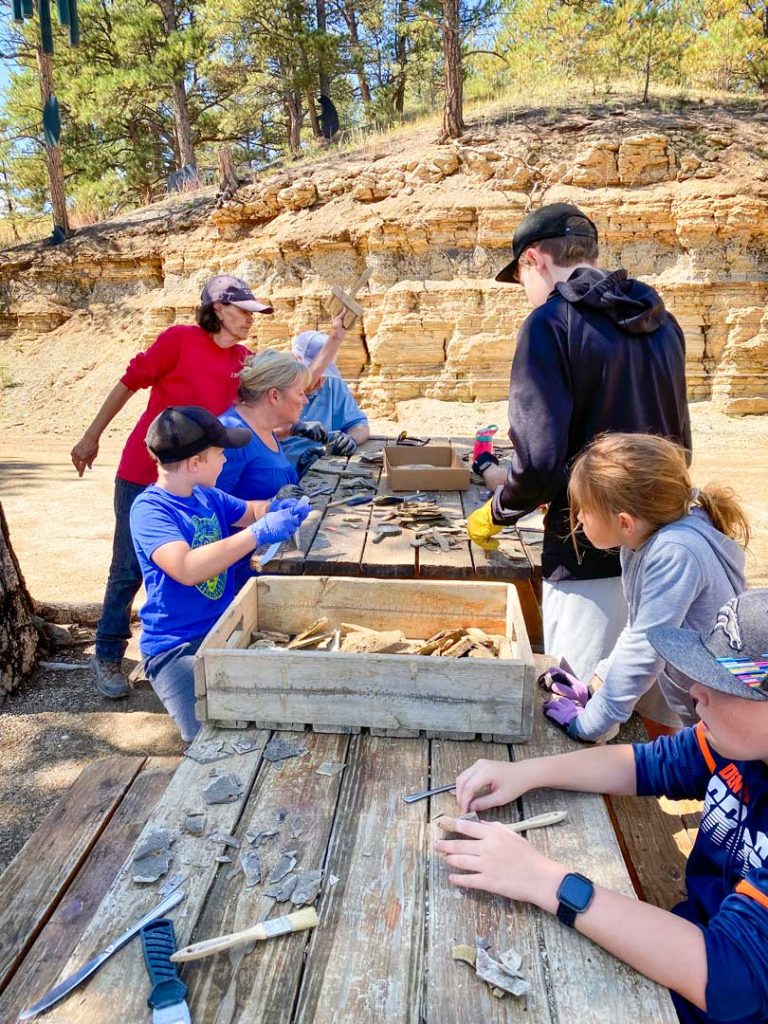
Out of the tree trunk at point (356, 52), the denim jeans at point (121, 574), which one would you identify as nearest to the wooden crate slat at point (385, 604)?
the denim jeans at point (121, 574)

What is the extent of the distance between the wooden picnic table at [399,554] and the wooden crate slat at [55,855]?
42.2 inches

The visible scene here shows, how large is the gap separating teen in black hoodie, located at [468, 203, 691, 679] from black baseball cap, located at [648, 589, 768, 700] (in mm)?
1200

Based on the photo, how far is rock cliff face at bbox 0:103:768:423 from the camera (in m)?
13.5

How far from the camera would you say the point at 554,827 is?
1.50m

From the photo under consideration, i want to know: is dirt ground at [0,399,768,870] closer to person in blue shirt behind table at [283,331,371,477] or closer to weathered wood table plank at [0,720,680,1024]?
person in blue shirt behind table at [283,331,371,477]

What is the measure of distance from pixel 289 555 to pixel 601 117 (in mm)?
15521

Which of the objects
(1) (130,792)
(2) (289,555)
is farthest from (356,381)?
(1) (130,792)

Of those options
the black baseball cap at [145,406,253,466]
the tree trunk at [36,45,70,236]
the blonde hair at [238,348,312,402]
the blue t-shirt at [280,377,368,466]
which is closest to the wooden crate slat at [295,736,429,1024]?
the black baseball cap at [145,406,253,466]

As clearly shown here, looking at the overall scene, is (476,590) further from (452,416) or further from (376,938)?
(452,416)

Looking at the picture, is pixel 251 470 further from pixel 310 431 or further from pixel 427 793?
pixel 427 793

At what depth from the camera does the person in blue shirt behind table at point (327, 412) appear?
4723 mm

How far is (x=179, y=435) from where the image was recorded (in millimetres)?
2730

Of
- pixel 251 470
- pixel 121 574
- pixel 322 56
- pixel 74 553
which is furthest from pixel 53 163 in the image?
pixel 251 470

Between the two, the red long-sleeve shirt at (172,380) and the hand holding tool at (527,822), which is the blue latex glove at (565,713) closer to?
the hand holding tool at (527,822)
